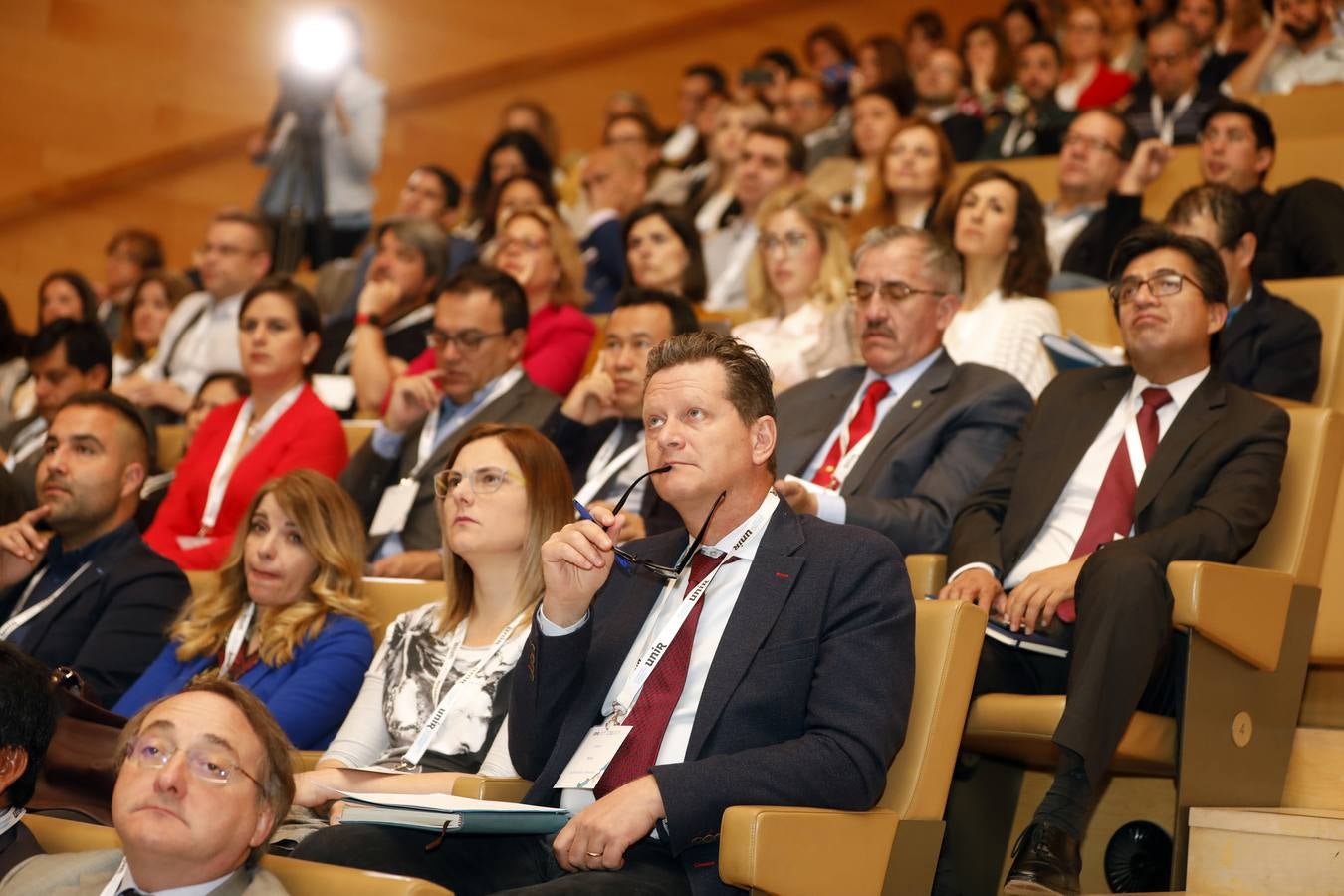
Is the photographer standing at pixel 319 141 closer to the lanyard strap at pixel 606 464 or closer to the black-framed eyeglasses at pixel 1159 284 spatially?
the lanyard strap at pixel 606 464

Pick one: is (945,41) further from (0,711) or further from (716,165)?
(0,711)

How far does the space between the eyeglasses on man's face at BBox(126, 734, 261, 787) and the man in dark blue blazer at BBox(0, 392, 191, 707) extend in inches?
48.3

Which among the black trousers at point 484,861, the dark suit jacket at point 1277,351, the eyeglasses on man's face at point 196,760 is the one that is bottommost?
the black trousers at point 484,861

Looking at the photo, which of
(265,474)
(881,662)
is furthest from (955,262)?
(265,474)

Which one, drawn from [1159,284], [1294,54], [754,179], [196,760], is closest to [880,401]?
[1159,284]

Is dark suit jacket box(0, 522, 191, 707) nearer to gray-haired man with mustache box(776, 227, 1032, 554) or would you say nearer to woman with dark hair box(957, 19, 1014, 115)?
gray-haired man with mustache box(776, 227, 1032, 554)

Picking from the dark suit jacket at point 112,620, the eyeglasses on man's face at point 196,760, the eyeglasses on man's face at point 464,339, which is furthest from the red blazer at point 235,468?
the eyeglasses on man's face at point 196,760

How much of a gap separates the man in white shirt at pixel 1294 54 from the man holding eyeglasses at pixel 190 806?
500cm

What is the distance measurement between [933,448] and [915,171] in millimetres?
2125

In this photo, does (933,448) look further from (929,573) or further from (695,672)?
(695,672)

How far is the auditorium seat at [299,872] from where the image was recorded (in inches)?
64.5

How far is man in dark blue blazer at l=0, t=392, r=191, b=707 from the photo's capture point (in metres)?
3.17

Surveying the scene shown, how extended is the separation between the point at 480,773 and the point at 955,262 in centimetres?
169

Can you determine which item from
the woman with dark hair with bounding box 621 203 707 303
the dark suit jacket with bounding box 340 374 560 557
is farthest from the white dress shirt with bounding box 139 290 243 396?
the dark suit jacket with bounding box 340 374 560 557
